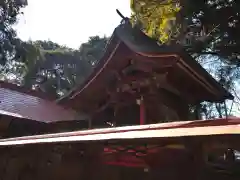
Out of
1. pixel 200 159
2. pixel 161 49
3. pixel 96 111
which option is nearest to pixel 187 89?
pixel 161 49

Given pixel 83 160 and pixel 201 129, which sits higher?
pixel 201 129

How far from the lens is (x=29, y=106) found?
417 inches

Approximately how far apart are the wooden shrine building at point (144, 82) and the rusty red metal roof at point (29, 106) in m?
2.19

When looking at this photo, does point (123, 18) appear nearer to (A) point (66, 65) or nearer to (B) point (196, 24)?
(B) point (196, 24)

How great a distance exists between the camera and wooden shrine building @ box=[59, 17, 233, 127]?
20.3 feet

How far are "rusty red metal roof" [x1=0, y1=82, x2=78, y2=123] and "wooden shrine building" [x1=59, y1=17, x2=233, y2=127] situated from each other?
2192 millimetres

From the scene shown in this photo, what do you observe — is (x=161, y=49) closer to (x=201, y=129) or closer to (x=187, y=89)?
(x=187, y=89)

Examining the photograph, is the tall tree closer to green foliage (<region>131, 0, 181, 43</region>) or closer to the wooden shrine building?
green foliage (<region>131, 0, 181, 43</region>)

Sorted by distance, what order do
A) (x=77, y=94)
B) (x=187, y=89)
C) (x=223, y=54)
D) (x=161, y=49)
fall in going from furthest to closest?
(x=223, y=54), (x=77, y=94), (x=187, y=89), (x=161, y=49)

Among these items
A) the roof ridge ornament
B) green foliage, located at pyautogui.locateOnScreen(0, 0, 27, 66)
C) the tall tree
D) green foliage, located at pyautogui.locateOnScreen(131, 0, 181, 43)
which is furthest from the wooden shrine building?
green foliage, located at pyautogui.locateOnScreen(0, 0, 27, 66)

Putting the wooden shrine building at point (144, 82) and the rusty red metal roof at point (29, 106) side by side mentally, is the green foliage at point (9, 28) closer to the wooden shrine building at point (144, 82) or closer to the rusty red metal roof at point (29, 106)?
the rusty red metal roof at point (29, 106)

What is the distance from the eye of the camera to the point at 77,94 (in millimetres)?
7672

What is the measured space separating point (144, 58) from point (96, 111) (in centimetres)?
248

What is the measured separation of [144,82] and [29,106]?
18.2 ft
